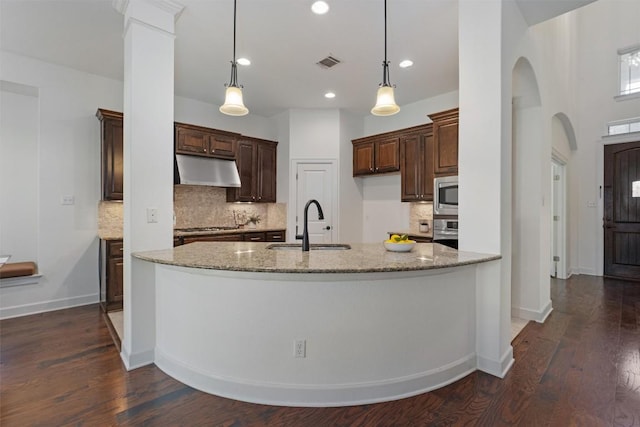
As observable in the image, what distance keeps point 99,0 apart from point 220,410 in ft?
11.0

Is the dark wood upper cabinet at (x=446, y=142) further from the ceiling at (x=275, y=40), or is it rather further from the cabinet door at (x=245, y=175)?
the cabinet door at (x=245, y=175)

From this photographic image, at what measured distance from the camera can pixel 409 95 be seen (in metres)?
4.83

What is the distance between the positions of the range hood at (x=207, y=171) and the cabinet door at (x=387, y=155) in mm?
2319

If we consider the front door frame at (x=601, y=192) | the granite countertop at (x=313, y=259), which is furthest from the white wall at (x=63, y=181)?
the front door frame at (x=601, y=192)

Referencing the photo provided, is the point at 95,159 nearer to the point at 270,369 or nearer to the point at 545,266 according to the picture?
the point at 270,369

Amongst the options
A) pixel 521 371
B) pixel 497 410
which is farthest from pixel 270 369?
pixel 521 371

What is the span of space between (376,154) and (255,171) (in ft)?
6.79

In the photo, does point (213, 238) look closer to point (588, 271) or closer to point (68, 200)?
point (68, 200)

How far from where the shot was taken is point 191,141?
181 inches

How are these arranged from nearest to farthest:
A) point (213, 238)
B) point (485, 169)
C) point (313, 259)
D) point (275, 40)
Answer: point (313, 259) → point (485, 169) → point (275, 40) → point (213, 238)

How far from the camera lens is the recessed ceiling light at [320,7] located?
268 cm

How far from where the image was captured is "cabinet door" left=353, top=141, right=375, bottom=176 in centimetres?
534

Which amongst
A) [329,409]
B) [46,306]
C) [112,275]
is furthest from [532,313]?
[46,306]

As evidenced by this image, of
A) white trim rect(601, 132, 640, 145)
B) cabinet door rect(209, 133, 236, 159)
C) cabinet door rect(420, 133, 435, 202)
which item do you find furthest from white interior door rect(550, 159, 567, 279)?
cabinet door rect(209, 133, 236, 159)
